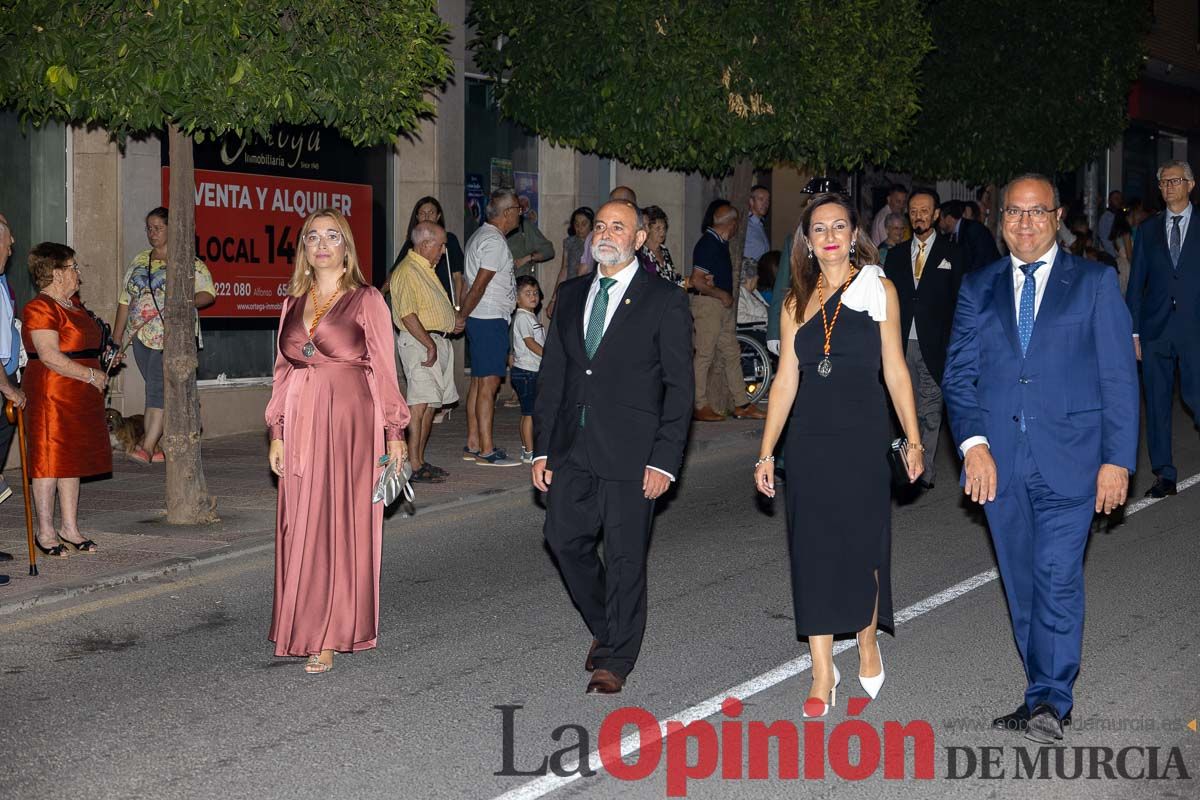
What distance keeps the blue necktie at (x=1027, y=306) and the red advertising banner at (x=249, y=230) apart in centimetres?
983

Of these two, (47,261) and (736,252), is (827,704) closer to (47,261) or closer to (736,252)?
(47,261)

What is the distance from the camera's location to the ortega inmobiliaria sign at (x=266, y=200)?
1465 centimetres

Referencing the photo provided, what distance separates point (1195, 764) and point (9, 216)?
10.5 meters

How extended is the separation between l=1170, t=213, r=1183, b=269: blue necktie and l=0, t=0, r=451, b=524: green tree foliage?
5248mm

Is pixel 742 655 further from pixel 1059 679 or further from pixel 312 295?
pixel 312 295

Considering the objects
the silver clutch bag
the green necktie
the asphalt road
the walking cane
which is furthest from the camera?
the walking cane

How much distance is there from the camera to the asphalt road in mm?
5457

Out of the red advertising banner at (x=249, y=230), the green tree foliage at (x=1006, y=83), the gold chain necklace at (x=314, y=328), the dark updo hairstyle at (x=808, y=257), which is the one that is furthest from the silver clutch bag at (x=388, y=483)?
the green tree foliage at (x=1006, y=83)

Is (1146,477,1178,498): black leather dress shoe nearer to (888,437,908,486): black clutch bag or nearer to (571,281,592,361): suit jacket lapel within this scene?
(888,437,908,486): black clutch bag

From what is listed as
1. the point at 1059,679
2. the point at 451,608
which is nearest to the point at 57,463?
the point at 451,608

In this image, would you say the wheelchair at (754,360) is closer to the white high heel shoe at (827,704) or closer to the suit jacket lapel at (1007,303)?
the white high heel shoe at (827,704)

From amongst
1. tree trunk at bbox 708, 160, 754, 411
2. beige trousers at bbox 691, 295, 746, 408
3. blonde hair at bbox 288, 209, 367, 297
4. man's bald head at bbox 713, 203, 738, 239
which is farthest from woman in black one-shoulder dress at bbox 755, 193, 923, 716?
tree trunk at bbox 708, 160, 754, 411

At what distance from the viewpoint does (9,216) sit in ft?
43.1

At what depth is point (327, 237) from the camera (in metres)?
6.91
